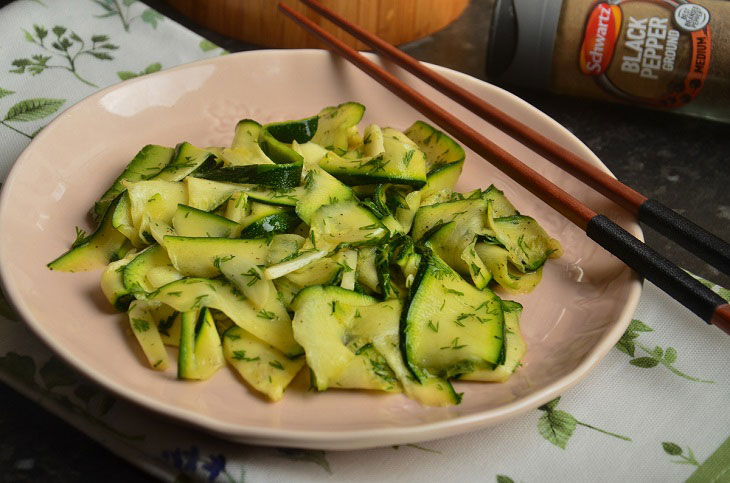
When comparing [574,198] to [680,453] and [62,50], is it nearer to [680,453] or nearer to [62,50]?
[680,453]

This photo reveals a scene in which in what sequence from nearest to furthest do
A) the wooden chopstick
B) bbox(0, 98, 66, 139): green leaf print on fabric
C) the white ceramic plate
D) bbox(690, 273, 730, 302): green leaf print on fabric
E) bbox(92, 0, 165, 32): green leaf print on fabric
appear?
1. the white ceramic plate
2. the wooden chopstick
3. bbox(690, 273, 730, 302): green leaf print on fabric
4. bbox(0, 98, 66, 139): green leaf print on fabric
5. bbox(92, 0, 165, 32): green leaf print on fabric

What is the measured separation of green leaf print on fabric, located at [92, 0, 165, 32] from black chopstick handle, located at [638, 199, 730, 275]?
1.65 metres

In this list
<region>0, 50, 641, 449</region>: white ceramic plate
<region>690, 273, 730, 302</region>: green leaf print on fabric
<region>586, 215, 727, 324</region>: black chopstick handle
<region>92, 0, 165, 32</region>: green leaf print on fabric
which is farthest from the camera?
<region>92, 0, 165, 32</region>: green leaf print on fabric

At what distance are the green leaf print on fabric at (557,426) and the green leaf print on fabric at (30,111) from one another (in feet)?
4.92

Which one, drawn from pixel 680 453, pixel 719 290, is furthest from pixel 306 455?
pixel 719 290

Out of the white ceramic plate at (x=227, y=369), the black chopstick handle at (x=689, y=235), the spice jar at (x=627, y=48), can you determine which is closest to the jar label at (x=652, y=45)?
the spice jar at (x=627, y=48)

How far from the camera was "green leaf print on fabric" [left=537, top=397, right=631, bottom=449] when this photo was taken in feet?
5.04

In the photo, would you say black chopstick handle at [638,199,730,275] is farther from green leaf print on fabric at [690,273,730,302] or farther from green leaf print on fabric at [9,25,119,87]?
green leaf print on fabric at [9,25,119,87]

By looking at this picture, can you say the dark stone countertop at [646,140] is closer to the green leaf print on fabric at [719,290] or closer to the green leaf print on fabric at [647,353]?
the green leaf print on fabric at [719,290]

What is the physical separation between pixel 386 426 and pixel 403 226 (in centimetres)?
56

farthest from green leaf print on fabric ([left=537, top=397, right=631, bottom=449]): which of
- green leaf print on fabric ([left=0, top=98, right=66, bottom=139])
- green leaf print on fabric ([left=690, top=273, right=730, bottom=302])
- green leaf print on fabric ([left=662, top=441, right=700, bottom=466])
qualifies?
green leaf print on fabric ([left=0, top=98, right=66, bottom=139])

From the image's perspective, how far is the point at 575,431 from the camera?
1553mm

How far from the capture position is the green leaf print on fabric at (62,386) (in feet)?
5.00

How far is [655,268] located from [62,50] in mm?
1814
